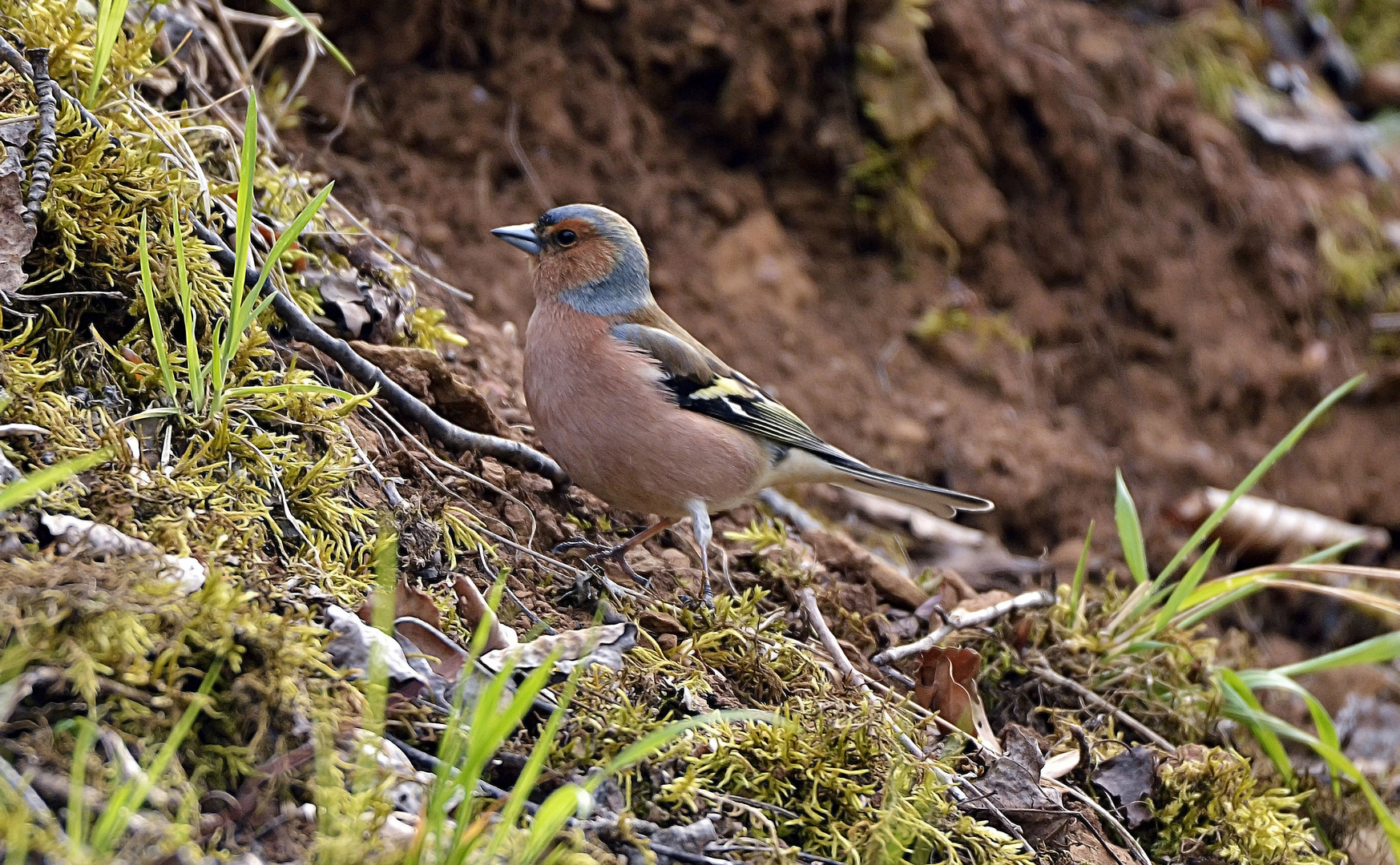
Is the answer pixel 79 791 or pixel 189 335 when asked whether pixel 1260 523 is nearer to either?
pixel 189 335

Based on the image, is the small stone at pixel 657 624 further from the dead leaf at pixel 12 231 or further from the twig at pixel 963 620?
the dead leaf at pixel 12 231

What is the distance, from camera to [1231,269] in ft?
23.9

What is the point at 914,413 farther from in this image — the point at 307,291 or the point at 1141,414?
the point at 307,291

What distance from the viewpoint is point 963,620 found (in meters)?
4.24

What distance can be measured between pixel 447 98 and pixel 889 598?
11.0ft

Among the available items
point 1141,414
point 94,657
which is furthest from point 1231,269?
point 94,657

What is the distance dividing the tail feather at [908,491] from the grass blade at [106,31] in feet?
9.57

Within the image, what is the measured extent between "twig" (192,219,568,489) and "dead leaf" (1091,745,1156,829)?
223cm

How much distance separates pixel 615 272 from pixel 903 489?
1.46 metres

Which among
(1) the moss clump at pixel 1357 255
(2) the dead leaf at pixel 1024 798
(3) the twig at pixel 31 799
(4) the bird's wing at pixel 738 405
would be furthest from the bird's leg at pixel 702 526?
(1) the moss clump at pixel 1357 255

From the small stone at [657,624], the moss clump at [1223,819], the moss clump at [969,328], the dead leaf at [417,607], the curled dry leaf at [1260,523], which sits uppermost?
the dead leaf at [417,607]

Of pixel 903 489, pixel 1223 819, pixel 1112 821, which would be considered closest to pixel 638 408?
pixel 903 489

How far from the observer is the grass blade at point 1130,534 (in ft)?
14.2

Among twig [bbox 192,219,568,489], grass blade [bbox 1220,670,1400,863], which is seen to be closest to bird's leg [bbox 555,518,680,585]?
twig [bbox 192,219,568,489]
